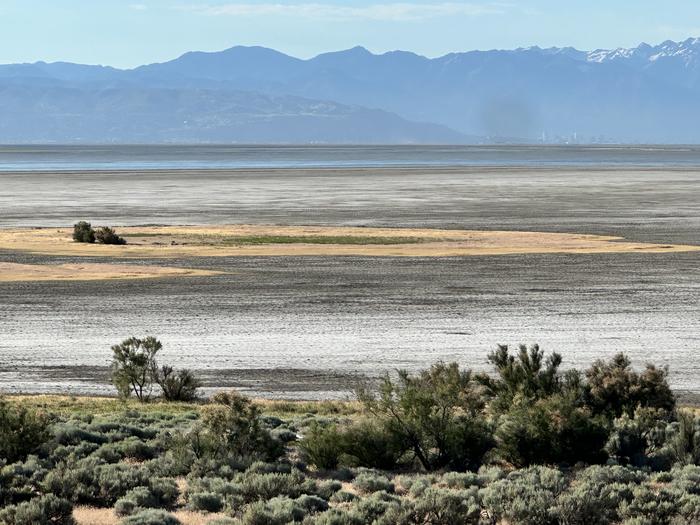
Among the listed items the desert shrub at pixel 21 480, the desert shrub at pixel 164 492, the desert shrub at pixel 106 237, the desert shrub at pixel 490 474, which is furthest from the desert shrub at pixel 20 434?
the desert shrub at pixel 106 237

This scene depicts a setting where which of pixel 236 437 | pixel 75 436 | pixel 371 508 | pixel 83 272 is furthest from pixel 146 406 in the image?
pixel 83 272

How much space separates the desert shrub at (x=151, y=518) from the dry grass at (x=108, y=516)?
0.18 metres

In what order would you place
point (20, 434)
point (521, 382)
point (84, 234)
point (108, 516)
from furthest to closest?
point (84, 234)
point (521, 382)
point (20, 434)
point (108, 516)

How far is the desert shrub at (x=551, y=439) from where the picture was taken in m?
14.5

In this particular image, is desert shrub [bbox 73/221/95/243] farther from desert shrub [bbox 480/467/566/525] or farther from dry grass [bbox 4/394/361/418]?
desert shrub [bbox 480/467/566/525]

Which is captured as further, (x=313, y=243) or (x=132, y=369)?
(x=313, y=243)

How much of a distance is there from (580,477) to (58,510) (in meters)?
5.49

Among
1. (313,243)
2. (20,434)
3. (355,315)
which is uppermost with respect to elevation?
(313,243)

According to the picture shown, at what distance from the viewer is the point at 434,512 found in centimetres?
1144

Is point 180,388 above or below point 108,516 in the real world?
above

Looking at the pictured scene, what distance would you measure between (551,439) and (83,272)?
24.9m

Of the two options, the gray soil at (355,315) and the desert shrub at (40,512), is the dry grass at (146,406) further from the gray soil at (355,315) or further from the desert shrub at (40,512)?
the desert shrub at (40,512)

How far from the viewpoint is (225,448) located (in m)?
14.3

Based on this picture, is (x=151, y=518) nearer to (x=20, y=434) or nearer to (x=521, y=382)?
(x=20, y=434)
